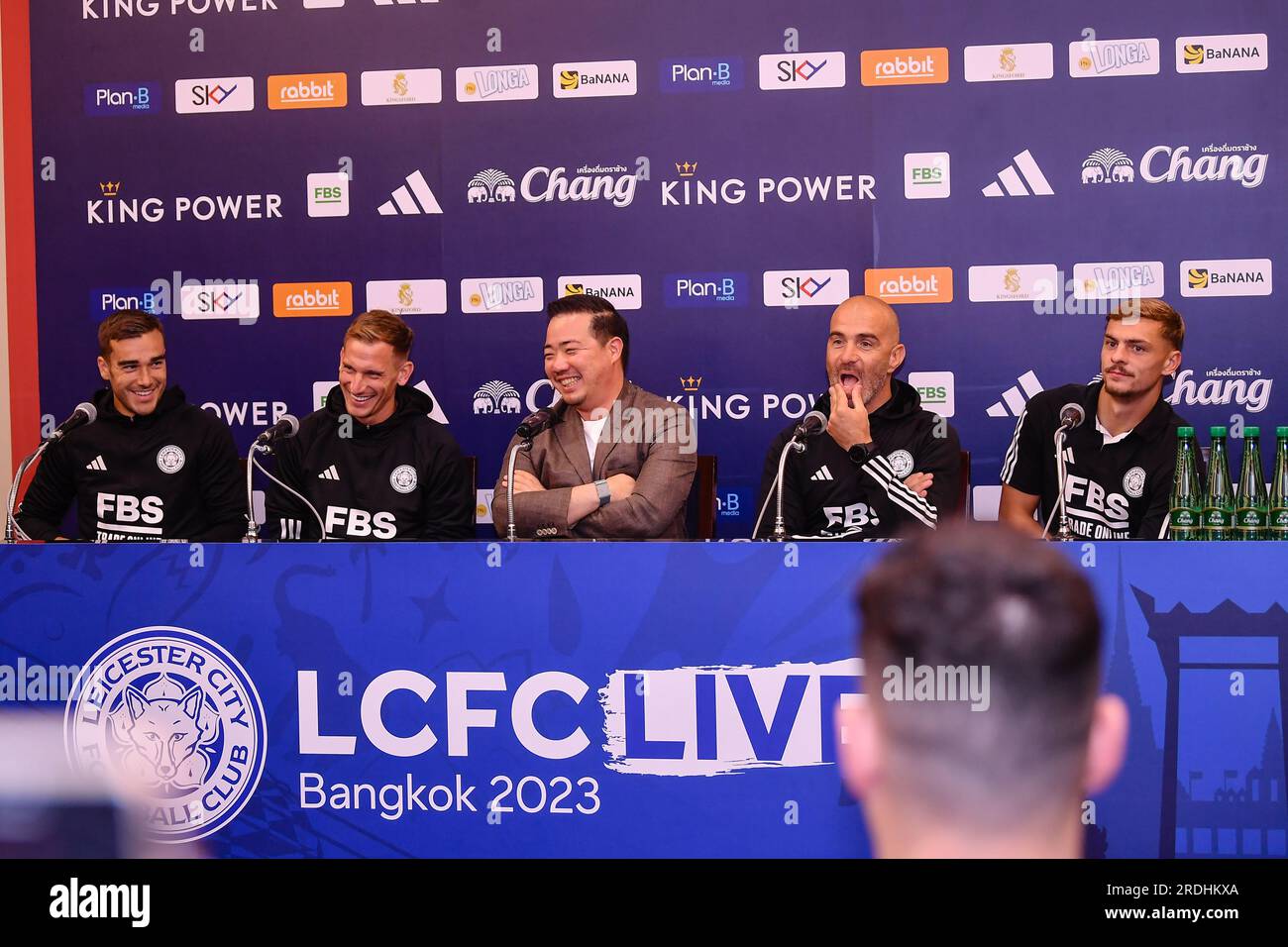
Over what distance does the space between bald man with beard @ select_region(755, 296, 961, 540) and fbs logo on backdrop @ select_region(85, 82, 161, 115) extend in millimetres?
2978

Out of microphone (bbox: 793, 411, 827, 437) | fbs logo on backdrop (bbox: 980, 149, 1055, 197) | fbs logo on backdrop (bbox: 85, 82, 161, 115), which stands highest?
fbs logo on backdrop (bbox: 85, 82, 161, 115)

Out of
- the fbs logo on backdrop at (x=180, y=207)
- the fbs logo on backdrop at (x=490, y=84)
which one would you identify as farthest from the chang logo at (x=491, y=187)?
the fbs logo on backdrop at (x=180, y=207)

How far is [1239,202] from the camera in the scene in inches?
171

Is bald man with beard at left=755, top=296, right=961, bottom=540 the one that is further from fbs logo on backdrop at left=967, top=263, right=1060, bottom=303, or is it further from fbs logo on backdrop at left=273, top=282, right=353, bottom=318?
fbs logo on backdrop at left=273, top=282, right=353, bottom=318

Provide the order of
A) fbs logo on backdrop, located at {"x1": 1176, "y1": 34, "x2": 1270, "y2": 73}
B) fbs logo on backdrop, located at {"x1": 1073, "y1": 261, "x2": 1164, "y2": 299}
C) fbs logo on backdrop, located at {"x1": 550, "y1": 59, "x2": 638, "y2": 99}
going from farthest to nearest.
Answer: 1. fbs logo on backdrop, located at {"x1": 550, "y1": 59, "x2": 638, "y2": 99}
2. fbs logo on backdrop, located at {"x1": 1073, "y1": 261, "x2": 1164, "y2": 299}
3. fbs logo on backdrop, located at {"x1": 1176, "y1": 34, "x2": 1270, "y2": 73}

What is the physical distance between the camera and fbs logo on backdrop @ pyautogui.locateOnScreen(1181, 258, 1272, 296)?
14.3 ft

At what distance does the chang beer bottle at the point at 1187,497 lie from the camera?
107 inches

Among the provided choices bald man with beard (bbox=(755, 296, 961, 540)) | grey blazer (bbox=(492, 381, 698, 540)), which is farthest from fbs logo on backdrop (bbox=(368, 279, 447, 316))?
bald man with beard (bbox=(755, 296, 961, 540))

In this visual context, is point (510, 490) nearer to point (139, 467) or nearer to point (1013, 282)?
point (139, 467)

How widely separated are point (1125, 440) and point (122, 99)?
3.97 metres

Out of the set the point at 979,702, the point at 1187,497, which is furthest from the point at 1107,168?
the point at 979,702

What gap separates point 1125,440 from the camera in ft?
11.1

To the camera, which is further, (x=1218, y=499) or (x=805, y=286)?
(x=805, y=286)
